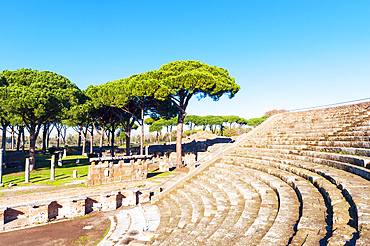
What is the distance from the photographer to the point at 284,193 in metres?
6.70

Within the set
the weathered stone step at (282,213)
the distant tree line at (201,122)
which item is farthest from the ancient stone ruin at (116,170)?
the distant tree line at (201,122)

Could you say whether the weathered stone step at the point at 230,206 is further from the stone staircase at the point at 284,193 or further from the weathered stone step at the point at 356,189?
the weathered stone step at the point at 356,189

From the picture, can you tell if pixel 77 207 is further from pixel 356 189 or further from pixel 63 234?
pixel 356 189

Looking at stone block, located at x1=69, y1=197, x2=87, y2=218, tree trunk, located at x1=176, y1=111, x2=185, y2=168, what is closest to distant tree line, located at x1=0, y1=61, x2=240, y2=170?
tree trunk, located at x1=176, y1=111, x2=185, y2=168

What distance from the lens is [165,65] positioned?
23.1m

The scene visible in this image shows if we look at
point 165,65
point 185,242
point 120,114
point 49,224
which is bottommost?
point 49,224

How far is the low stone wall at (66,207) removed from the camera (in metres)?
9.05

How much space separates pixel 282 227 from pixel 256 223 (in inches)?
28.3

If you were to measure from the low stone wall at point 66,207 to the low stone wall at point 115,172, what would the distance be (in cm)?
274

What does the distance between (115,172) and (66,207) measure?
177 inches

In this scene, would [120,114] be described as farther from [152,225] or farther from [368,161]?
[368,161]

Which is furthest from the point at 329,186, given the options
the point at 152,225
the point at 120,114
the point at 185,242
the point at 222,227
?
the point at 120,114

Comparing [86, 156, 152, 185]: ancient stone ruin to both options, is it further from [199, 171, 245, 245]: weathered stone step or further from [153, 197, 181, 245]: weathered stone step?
[199, 171, 245, 245]: weathered stone step

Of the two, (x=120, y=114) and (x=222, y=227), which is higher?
(x=120, y=114)
